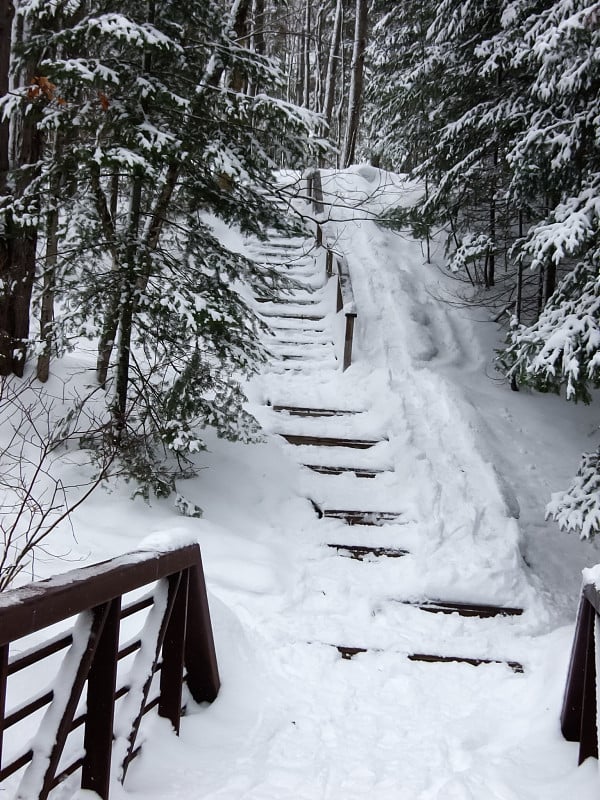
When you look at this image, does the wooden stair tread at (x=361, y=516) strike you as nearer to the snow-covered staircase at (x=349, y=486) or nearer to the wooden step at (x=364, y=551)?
the snow-covered staircase at (x=349, y=486)

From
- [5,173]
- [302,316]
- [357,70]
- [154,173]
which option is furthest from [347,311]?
[357,70]

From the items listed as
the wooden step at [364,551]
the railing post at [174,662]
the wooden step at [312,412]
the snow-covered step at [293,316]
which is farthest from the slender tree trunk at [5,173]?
the snow-covered step at [293,316]

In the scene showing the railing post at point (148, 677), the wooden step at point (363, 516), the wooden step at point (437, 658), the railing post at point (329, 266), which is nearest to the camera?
the railing post at point (148, 677)

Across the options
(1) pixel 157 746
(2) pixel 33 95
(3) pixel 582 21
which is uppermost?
(3) pixel 582 21

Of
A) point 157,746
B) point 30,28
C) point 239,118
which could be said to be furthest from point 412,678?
point 30,28

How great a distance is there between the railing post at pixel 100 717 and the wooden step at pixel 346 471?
5248mm

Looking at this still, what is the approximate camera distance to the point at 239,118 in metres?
6.18

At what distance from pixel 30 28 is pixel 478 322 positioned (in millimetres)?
8265

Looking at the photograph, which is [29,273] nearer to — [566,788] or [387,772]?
[387,772]

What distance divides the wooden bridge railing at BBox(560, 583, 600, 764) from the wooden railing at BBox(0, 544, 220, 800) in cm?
205

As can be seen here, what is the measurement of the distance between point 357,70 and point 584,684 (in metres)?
20.5

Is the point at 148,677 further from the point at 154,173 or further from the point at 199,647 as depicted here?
the point at 154,173

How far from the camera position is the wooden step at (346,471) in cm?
756

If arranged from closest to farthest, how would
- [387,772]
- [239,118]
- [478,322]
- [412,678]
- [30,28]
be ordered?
[387,772], [412,678], [239,118], [30,28], [478,322]
